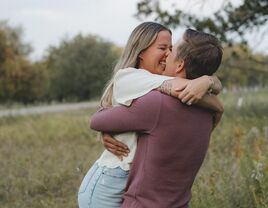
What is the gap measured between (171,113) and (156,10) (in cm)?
902

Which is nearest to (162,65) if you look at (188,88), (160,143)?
(188,88)

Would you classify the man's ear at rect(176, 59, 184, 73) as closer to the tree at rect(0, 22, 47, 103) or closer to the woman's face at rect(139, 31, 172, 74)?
the woman's face at rect(139, 31, 172, 74)

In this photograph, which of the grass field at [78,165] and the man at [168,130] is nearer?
the man at [168,130]

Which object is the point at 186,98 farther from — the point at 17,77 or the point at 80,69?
the point at 80,69

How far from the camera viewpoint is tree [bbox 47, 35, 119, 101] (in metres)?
47.5

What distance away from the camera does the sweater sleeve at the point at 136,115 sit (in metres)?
2.31

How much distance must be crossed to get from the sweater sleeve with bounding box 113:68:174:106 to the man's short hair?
114mm

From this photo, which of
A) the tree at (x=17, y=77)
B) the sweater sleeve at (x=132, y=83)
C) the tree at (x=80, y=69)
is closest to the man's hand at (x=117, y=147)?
the sweater sleeve at (x=132, y=83)

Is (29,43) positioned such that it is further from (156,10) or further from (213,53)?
(213,53)

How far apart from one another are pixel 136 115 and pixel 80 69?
4566 cm

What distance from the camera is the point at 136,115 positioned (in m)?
2.33

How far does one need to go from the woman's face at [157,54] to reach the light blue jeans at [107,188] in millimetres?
492

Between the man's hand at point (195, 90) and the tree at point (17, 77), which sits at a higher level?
the man's hand at point (195, 90)

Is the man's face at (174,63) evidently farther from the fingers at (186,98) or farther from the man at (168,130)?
the fingers at (186,98)
